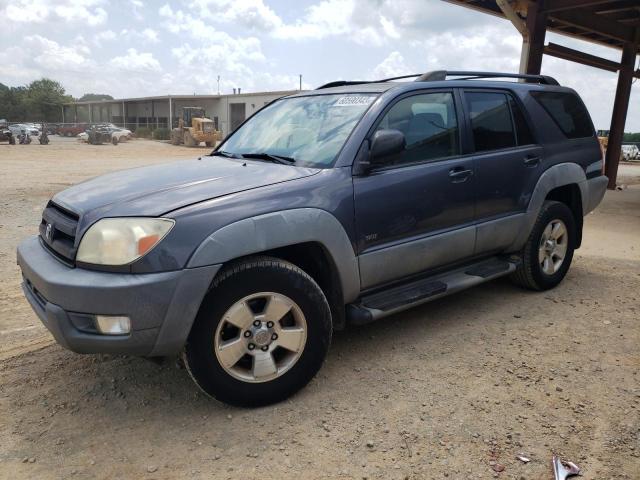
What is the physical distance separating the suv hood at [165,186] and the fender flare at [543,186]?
2136 millimetres

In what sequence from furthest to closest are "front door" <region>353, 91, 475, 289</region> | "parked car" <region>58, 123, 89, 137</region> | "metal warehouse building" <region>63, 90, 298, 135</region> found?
"metal warehouse building" <region>63, 90, 298, 135</region>, "parked car" <region>58, 123, 89, 137</region>, "front door" <region>353, 91, 475, 289</region>

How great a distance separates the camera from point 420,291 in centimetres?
359

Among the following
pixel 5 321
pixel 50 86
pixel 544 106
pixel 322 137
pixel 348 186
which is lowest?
pixel 5 321

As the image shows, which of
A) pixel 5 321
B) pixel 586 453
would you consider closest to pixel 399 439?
pixel 586 453

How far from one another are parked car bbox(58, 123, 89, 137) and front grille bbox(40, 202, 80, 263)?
1822 inches

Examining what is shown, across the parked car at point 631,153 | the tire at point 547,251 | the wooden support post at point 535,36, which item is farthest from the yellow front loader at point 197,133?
the tire at point 547,251

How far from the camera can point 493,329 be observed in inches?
158

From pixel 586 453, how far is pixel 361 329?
1779mm

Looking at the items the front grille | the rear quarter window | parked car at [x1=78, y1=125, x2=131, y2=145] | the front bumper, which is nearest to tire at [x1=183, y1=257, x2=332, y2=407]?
the front bumper

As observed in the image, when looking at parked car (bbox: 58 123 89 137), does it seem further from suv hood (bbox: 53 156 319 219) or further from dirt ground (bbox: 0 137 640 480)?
suv hood (bbox: 53 156 319 219)

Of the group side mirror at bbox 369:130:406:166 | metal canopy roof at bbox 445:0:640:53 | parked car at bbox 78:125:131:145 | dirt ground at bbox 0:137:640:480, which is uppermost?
metal canopy roof at bbox 445:0:640:53

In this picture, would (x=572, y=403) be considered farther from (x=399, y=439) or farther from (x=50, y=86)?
(x=50, y=86)

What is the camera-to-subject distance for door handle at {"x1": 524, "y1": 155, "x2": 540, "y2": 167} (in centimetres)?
433

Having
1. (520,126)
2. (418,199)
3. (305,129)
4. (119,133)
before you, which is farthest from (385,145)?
(119,133)
